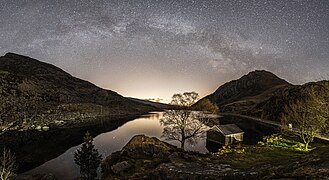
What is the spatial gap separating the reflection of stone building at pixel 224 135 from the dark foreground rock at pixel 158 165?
87.1 feet

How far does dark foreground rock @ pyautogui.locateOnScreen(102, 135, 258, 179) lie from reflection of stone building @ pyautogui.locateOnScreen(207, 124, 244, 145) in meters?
26.6

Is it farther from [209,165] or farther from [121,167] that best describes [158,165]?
[209,165]

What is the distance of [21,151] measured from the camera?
227ft

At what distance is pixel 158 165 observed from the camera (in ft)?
114

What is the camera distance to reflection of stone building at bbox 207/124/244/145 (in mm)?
66794

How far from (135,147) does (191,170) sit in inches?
704

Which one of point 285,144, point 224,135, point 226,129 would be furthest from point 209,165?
point 226,129

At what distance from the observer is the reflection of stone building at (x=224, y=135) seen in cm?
6679

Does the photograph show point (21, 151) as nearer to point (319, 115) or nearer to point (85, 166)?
point (85, 166)

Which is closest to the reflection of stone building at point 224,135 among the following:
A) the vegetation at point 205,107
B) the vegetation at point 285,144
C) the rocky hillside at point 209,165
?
the vegetation at point 205,107

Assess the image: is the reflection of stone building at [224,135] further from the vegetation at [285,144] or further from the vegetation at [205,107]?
the vegetation at [285,144]

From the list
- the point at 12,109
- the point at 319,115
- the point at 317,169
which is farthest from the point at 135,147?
the point at 12,109


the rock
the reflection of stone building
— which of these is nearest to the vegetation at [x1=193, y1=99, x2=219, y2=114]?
the reflection of stone building

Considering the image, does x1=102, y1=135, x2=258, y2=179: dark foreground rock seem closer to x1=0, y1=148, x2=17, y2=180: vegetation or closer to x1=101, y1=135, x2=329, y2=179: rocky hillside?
x1=101, y1=135, x2=329, y2=179: rocky hillside
